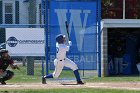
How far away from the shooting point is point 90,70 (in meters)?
23.8

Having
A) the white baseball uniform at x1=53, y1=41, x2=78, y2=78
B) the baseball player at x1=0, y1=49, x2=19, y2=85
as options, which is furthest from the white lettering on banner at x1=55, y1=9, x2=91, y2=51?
the baseball player at x1=0, y1=49, x2=19, y2=85

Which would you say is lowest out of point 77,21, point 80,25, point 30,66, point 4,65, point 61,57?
point 30,66

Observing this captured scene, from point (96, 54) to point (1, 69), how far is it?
6.28 metres

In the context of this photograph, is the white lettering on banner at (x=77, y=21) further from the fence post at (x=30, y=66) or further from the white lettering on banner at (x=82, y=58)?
the fence post at (x=30, y=66)

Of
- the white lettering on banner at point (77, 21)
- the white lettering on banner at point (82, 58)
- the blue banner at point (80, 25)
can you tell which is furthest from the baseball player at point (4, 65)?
the white lettering on banner at point (77, 21)

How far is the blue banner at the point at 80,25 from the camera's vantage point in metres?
23.0

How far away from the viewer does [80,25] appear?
912 inches

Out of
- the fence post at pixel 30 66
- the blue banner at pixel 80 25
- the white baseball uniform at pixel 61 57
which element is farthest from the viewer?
the fence post at pixel 30 66

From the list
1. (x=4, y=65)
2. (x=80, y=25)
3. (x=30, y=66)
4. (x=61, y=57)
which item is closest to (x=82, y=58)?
(x=80, y=25)

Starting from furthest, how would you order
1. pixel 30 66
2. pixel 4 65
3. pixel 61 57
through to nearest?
pixel 30 66 < pixel 4 65 < pixel 61 57

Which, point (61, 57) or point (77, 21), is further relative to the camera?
point (77, 21)

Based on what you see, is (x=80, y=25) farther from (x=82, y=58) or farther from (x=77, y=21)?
(x=82, y=58)

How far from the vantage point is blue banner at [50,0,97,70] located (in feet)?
75.5

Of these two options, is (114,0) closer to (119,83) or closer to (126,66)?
(126,66)
